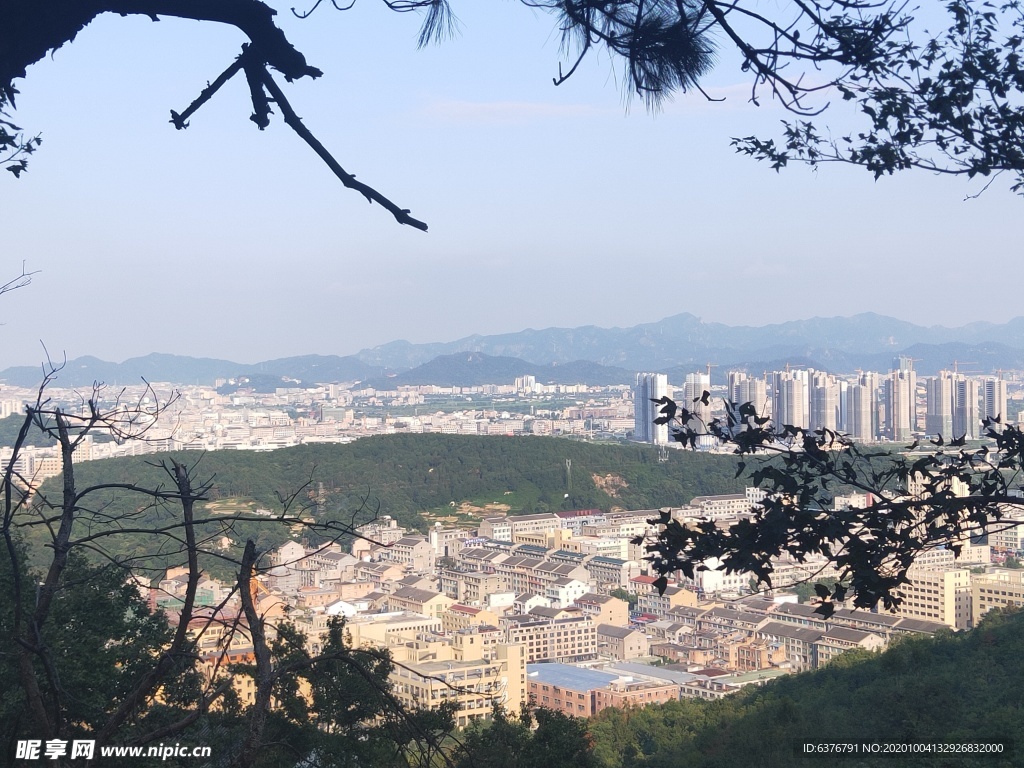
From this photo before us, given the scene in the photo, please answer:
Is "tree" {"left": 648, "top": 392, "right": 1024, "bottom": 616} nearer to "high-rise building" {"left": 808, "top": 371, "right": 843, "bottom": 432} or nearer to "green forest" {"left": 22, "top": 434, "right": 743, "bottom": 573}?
"green forest" {"left": 22, "top": 434, "right": 743, "bottom": 573}

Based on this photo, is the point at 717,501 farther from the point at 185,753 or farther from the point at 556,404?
Answer: the point at 556,404

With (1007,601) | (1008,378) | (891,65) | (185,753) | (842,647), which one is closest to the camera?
(185,753)

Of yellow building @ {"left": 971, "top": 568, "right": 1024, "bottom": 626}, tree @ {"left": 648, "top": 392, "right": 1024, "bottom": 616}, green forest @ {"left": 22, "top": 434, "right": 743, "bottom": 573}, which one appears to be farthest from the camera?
green forest @ {"left": 22, "top": 434, "right": 743, "bottom": 573}

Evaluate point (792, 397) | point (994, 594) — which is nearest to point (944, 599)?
point (994, 594)

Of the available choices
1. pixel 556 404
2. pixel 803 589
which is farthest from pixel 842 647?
pixel 556 404

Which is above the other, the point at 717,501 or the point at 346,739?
the point at 346,739

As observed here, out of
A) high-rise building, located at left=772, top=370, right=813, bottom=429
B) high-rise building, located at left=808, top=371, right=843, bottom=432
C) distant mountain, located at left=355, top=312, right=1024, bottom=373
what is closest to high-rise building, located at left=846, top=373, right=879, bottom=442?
high-rise building, located at left=808, top=371, right=843, bottom=432

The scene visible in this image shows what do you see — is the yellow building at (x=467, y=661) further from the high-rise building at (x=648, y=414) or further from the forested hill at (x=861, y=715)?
the high-rise building at (x=648, y=414)

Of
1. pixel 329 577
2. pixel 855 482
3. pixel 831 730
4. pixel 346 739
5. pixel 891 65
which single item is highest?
pixel 891 65
